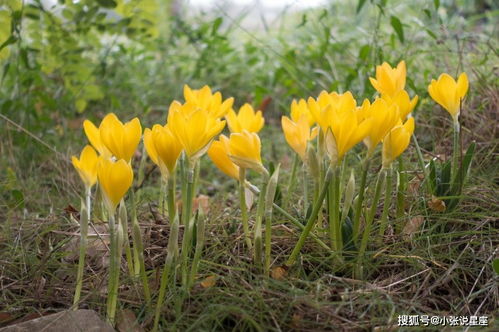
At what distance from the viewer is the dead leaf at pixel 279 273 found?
138 centimetres

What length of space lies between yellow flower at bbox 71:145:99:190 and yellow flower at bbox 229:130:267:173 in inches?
15.1

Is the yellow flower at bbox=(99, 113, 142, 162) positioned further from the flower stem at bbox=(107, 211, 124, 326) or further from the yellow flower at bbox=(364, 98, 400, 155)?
the yellow flower at bbox=(364, 98, 400, 155)

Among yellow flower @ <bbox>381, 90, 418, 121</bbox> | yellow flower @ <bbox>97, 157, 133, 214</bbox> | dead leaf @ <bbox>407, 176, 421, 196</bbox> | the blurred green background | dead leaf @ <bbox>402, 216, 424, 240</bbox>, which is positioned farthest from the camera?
the blurred green background

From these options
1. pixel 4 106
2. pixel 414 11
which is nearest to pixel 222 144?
pixel 4 106

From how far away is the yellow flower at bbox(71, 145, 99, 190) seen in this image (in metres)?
1.53

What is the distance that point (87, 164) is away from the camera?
1565 mm

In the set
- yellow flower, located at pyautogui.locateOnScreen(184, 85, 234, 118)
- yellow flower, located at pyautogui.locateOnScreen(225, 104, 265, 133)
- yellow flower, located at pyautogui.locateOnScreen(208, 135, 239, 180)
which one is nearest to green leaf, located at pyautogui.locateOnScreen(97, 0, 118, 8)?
Result: yellow flower, located at pyautogui.locateOnScreen(184, 85, 234, 118)

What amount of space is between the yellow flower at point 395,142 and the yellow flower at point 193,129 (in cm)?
36

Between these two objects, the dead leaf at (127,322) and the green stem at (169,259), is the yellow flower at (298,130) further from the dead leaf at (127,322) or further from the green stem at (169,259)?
the dead leaf at (127,322)

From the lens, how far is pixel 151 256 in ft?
5.24

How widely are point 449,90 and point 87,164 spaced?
936 millimetres

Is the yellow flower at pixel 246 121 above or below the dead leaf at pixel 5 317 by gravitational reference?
above

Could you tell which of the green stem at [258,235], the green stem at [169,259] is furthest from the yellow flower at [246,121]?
the green stem at [169,259]

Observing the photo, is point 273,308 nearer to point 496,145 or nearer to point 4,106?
point 496,145
